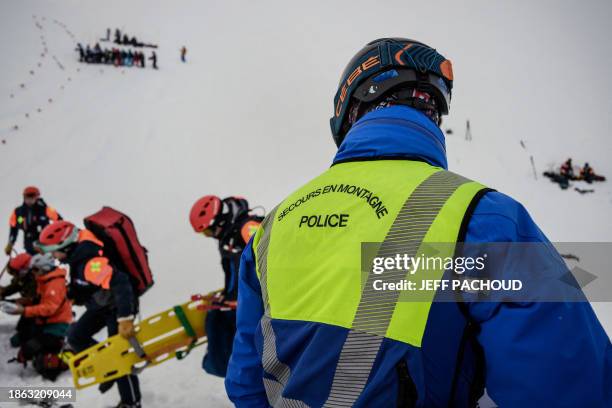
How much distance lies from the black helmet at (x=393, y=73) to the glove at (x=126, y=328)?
3591 mm

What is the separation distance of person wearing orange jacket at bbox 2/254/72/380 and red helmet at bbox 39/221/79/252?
74 centimetres

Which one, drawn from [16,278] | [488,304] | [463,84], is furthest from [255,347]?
[463,84]

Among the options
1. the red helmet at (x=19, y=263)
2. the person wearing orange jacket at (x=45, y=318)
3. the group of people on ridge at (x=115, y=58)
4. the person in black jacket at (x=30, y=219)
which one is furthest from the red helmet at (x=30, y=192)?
the group of people on ridge at (x=115, y=58)

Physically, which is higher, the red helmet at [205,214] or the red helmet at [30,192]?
the red helmet at [30,192]

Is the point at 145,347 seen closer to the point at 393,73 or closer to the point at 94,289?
the point at 94,289

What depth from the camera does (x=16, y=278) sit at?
530 centimetres

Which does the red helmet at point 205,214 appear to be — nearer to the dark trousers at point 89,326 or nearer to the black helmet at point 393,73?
the dark trousers at point 89,326

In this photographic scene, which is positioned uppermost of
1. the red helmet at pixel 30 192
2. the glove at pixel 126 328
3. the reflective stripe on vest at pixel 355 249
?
the red helmet at pixel 30 192

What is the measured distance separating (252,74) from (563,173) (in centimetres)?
1538

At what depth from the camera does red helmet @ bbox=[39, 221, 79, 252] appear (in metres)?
4.16

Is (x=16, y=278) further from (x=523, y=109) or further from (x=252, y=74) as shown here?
(x=523, y=109)

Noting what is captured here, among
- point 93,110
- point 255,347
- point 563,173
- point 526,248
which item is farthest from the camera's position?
point 93,110

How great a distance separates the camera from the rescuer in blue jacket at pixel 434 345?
77cm

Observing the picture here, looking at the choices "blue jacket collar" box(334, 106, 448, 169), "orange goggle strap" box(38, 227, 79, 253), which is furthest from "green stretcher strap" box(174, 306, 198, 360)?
"blue jacket collar" box(334, 106, 448, 169)
